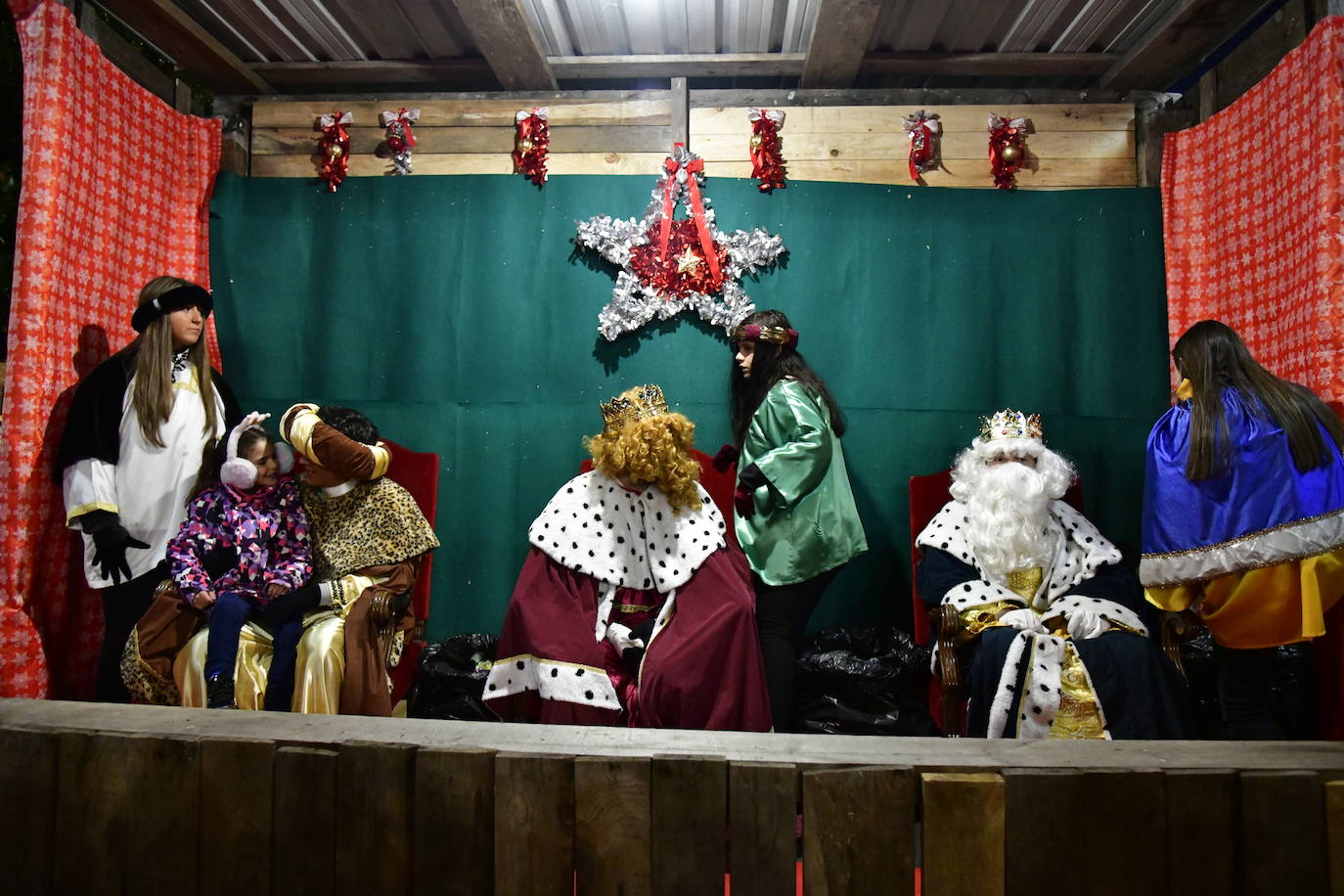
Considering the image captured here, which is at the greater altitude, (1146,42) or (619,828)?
(1146,42)

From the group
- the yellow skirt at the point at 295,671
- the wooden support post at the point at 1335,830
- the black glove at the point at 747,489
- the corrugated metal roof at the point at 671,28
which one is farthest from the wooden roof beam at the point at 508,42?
the wooden support post at the point at 1335,830

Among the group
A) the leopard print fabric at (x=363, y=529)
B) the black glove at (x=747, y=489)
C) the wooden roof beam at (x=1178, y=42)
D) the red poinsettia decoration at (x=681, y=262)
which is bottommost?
the leopard print fabric at (x=363, y=529)

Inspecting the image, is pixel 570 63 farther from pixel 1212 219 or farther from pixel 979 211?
pixel 1212 219

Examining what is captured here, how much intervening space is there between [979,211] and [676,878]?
144 inches

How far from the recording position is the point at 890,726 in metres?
3.21

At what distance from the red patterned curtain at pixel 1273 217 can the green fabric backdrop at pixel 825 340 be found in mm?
172

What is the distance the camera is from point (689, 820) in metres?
1.45

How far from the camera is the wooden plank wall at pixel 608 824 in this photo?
4.66 ft

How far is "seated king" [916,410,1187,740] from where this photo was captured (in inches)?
108

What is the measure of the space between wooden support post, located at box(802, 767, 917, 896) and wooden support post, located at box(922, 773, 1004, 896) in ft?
0.13

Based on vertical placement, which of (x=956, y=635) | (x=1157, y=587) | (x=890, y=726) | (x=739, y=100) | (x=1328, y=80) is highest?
(x=739, y=100)

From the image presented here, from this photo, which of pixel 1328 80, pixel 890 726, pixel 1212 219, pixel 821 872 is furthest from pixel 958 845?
pixel 1212 219

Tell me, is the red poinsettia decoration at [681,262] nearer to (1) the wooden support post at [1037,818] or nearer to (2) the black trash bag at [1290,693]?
(2) the black trash bag at [1290,693]

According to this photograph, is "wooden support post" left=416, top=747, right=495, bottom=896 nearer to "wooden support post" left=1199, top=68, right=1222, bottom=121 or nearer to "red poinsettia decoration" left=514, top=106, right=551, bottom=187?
"red poinsettia decoration" left=514, top=106, right=551, bottom=187
